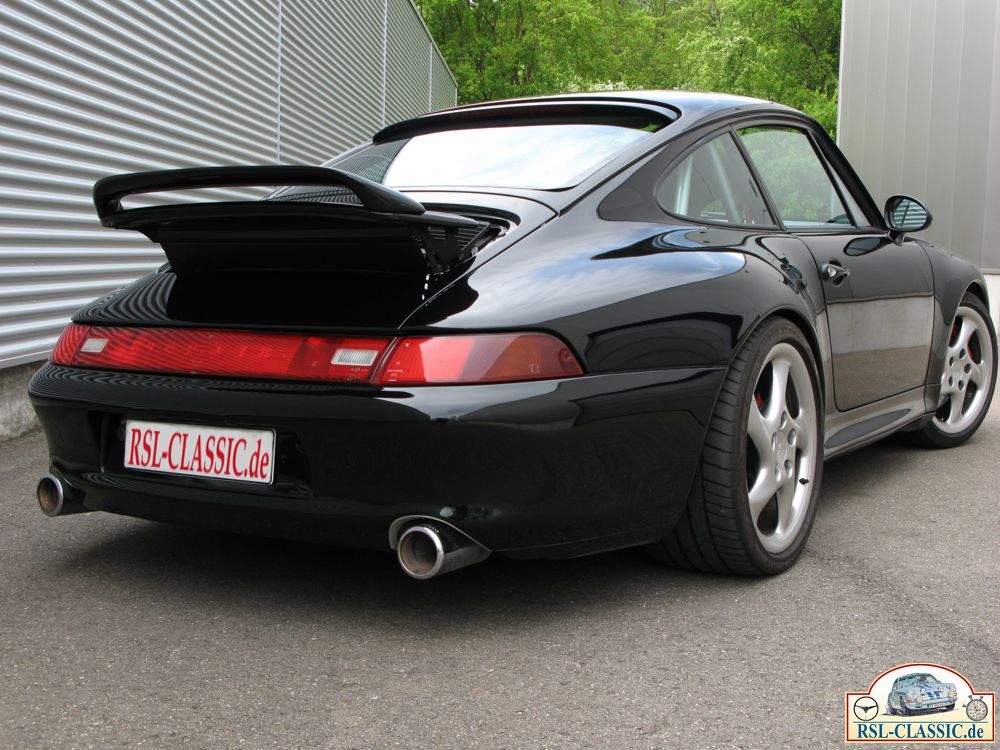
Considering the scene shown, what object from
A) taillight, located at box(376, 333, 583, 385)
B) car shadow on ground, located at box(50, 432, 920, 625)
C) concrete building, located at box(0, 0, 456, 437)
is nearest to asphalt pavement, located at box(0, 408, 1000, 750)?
car shadow on ground, located at box(50, 432, 920, 625)

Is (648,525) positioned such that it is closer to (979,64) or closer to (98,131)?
(98,131)

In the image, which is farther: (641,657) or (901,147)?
(901,147)

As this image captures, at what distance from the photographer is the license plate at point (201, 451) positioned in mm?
2678

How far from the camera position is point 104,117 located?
21.7ft

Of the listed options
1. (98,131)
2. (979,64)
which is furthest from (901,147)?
(98,131)


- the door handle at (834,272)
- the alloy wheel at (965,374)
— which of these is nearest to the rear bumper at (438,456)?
the door handle at (834,272)

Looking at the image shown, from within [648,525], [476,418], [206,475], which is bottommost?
[648,525]

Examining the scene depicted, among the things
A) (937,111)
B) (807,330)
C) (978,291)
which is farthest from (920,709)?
(937,111)

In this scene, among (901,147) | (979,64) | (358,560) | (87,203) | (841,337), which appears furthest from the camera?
(901,147)

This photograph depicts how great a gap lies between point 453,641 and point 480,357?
0.71 meters

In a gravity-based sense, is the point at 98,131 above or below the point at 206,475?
above

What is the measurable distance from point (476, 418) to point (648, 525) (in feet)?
2.09

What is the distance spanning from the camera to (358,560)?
130 inches

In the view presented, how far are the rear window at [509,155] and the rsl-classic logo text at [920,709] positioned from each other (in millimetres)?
1507
